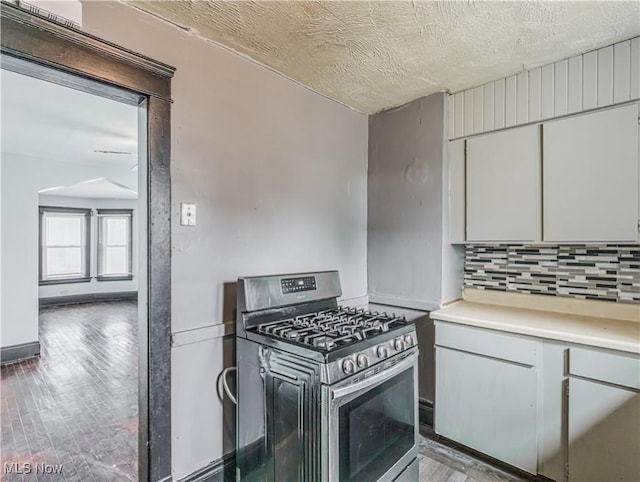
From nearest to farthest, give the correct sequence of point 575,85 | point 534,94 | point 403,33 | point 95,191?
point 403,33, point 575,85, point 534,94, point 95,191

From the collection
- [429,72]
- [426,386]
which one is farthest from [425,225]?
[426,386]

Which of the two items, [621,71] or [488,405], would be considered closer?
[621,71]

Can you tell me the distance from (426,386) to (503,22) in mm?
2284

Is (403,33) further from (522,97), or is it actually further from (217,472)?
(217,472)

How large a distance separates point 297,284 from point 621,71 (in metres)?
2.11

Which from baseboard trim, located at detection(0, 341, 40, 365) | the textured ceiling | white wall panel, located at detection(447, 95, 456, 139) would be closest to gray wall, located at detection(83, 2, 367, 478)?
the textured ceiling

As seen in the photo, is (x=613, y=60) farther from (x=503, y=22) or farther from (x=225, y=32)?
(x=225, y=32)

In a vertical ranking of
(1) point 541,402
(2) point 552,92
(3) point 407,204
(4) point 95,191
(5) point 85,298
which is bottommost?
(5) point 85,298

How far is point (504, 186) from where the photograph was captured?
2201mm

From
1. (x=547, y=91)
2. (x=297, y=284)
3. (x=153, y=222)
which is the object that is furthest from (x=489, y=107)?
(x=153, y=222)

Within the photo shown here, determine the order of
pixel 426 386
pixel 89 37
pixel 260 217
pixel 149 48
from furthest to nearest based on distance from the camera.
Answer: pixel 426 386, pixel 260 217, pixel 149 48, pixel 89 37

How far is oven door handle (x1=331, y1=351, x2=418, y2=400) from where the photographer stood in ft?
4.41

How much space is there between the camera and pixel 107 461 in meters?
2.03

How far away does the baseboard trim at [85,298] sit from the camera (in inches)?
277
